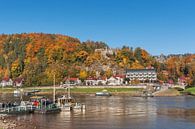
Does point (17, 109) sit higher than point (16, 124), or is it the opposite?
point (17, 109)

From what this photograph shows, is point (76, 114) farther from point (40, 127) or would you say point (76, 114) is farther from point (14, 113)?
point (40, 127)

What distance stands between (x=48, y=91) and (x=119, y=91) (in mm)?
32969

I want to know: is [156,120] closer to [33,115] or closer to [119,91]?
[33,115]

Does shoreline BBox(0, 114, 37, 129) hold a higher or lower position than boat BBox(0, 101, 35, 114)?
lower

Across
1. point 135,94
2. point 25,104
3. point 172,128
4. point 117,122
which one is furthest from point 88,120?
point 135,94

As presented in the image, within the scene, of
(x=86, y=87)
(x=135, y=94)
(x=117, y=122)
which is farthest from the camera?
(x=86, y=87)

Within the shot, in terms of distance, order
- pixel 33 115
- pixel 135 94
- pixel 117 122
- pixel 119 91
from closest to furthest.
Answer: pixel 117 122 < pixel 33 115 < pixel 135 94 < pixel 119 91

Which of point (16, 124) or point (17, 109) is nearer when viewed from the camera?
point (16, 124)

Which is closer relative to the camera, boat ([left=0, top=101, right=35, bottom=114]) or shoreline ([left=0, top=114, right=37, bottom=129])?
shoreline ([left=0, top=114, right=37, bottom=129])

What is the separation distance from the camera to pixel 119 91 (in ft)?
571

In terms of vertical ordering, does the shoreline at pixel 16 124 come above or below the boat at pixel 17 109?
below

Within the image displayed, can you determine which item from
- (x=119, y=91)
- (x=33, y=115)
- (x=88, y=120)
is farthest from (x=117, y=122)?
(x=119, y=91)

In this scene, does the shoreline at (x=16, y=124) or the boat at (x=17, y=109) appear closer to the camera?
the shoreline at (x=16, y=124)

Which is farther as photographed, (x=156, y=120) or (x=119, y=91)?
(x=119, y=91)
